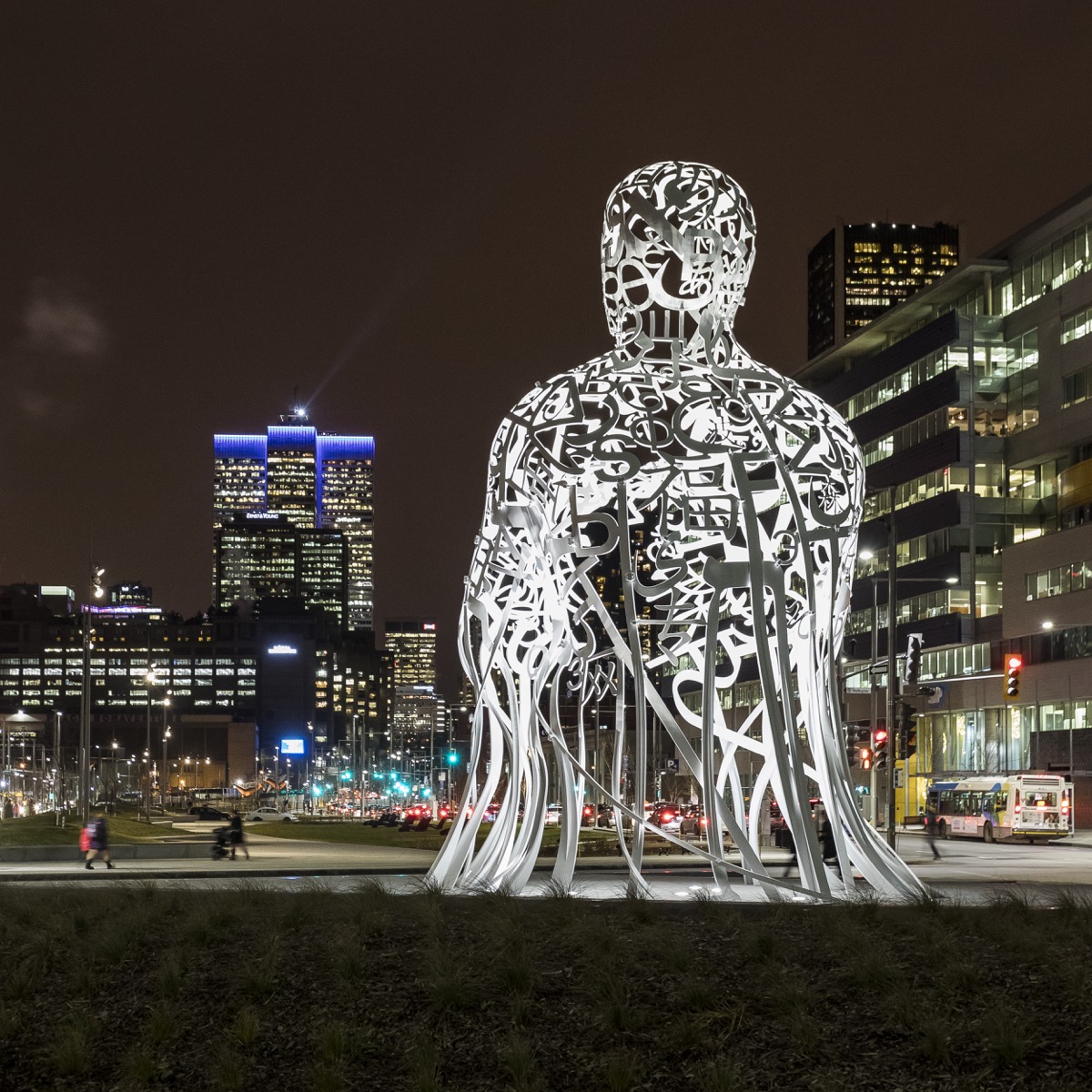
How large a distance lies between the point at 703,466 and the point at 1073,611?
5702 centimetres

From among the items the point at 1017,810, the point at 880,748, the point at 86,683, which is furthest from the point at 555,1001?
the point at 1017,810

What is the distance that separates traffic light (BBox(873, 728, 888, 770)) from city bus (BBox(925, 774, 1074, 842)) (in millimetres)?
10589

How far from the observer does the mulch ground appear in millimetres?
11109

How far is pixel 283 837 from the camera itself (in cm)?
5500

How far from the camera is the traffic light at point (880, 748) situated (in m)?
42.4

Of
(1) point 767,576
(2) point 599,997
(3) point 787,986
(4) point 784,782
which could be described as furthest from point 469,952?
(1) point 767,576

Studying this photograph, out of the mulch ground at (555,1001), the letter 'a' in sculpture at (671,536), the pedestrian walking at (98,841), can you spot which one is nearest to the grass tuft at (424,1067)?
the mulch ground at (555,1001)

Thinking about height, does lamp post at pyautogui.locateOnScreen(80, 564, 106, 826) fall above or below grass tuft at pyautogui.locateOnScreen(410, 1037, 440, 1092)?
above

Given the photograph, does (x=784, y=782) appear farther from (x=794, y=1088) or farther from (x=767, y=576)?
(x=794, y=1088)

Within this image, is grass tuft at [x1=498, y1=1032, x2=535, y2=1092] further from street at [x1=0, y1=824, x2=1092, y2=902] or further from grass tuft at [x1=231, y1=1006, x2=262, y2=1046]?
street at [x1=0, y1=824, x2=1092, y2=902]

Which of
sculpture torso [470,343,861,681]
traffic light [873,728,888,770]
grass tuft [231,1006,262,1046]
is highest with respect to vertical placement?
sculpture torso [470,343,861,681]

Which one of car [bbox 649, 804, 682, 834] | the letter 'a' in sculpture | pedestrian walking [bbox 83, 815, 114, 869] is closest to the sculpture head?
the letter 'a' in sculpture

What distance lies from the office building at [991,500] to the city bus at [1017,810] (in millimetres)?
11100

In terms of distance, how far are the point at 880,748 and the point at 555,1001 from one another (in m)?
32.6
